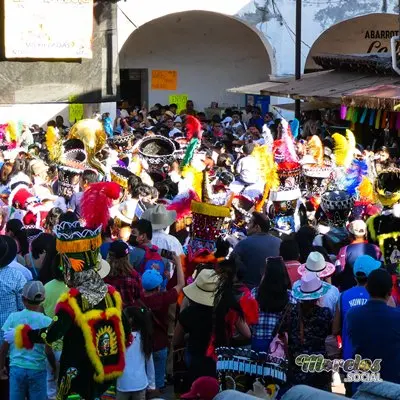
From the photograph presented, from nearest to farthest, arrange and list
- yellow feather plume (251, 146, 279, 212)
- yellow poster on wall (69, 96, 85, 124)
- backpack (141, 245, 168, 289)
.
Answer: backpack (141, 245, 168, 289) < yellow feather plume (251, 146, 279, 212) < yellow poster on wall (69, 96, 85, 124)

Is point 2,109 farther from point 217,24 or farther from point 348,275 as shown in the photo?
point 348,275

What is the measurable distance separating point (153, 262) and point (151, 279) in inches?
20.0

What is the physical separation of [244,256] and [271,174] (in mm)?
2903

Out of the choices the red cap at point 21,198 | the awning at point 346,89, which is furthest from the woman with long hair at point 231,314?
the awning at point 346,89

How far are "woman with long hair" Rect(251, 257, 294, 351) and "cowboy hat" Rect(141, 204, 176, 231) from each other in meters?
2.13

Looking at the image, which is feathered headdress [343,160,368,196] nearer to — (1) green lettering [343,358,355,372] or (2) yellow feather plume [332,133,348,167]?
(2) yellow feather plume [332,133,348,167]

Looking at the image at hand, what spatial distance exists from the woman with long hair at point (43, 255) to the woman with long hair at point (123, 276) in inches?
21.7

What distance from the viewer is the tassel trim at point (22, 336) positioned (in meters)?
6.39

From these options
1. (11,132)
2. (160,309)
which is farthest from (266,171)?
(11,132)

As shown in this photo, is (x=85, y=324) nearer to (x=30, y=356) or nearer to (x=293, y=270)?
(x=30, y=356)

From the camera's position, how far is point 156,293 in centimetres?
746

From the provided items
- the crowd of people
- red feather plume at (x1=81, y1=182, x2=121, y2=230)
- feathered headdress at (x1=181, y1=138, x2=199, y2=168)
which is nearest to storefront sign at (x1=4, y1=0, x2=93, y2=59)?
feathered headdress at (x1=181, y1=138, x2=199, y2=168)

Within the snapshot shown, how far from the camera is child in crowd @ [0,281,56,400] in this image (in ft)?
21.3

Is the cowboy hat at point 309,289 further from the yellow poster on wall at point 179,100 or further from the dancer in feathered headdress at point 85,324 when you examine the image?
the yellow poster on wall at point 179,100
